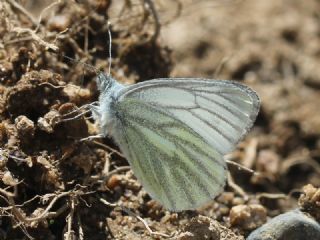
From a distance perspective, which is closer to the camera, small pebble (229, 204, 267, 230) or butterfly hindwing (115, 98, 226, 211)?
butterfly hindwing (115, 98, 226, 211)

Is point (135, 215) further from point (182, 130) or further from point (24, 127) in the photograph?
point (24, 127)

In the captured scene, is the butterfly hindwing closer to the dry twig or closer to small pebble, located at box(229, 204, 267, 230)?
the dry twig

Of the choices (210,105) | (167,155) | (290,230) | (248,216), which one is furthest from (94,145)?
(290,230)

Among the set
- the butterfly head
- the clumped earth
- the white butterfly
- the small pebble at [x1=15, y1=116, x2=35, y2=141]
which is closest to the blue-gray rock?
the clumped earth

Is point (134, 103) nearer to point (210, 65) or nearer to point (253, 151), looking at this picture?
point (253, 151)

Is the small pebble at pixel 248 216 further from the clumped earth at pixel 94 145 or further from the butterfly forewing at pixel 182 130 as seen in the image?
the butterfly forewing at pixel 182 130

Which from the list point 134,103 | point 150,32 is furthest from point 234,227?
point 150,32
